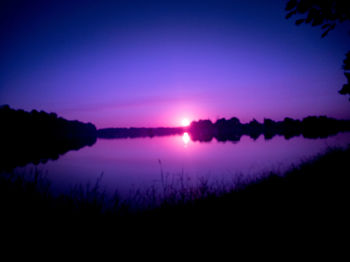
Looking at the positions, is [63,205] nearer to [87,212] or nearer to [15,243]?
[87,212]

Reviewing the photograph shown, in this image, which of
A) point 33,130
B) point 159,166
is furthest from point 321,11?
point 33,130

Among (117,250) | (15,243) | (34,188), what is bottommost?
(117,250)

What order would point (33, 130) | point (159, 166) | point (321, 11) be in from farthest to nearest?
point (33, 130), point (159, 166), point (321, 11)

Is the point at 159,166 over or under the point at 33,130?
under

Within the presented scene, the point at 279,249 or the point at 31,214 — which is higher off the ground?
the point at 31,214

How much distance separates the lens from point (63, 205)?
15.5ft

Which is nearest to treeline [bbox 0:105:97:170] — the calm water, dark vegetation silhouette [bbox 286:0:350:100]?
the calm water

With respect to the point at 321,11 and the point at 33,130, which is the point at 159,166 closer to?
the point at 321,11

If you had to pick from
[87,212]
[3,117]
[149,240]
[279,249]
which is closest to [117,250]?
[149,240]

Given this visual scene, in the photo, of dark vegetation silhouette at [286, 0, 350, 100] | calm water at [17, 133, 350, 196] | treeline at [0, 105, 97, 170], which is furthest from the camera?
treeline at [0, 105, 97, 170]

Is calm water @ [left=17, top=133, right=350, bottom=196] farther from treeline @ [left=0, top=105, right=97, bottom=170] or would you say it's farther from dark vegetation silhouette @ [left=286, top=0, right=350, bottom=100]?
treeline @ [left=0, top=105, right=97, bottom=170]

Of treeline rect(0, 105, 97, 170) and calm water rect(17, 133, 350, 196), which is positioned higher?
treeline rect(0, 105, 97, 170)

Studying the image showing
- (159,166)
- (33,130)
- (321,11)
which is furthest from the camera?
(33,130)

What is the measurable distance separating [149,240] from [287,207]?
3534 millimetres
